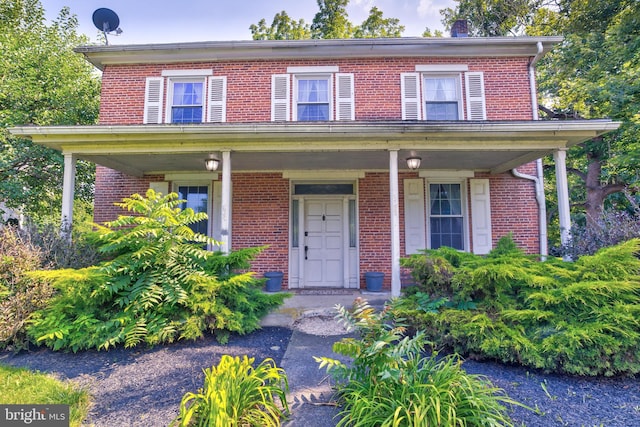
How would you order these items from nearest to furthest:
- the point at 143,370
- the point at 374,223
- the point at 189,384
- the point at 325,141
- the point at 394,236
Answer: the point at 189,384 < the point at 143,370 < the point at 394,236 < the point at 325,141 < the point at 374,223

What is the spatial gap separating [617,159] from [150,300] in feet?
38.2

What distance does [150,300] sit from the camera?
3.76m

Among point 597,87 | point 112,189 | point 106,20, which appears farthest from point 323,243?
point 597,87

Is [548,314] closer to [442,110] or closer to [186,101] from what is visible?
[442,110]

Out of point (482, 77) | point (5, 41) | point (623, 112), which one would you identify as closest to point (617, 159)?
point (623, 112)

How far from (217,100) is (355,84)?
11.2ft

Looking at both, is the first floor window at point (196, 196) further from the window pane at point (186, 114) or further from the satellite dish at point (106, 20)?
the satellite dish at point (106, 20)

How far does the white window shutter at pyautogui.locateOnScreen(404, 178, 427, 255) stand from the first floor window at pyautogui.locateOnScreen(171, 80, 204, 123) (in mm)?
5387

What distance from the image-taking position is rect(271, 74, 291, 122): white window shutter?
24.4ft

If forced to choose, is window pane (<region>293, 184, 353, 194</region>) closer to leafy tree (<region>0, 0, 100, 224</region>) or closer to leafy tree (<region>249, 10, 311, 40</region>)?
leafy tree (<region>0, 0, 100, 224</region>)

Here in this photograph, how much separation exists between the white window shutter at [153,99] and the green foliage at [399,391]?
7.29m

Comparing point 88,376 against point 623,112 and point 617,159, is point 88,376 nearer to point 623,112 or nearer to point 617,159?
point 617,159

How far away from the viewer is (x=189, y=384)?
2.94 meters

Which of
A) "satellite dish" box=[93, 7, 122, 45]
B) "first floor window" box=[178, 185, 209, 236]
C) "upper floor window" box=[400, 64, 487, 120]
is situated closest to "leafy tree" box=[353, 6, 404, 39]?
"upper floor window" box=[400, 64, 487, 120]
